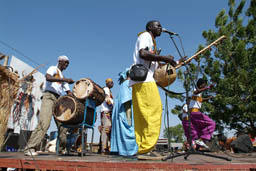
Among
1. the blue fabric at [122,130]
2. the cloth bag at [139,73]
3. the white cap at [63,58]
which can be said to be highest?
the white cap at [63,58]

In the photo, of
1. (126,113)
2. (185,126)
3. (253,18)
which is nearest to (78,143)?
(126,113)

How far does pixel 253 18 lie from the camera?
10125mm

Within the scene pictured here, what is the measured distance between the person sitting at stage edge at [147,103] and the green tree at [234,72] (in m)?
6.01

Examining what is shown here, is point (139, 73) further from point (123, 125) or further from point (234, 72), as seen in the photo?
point (234, 72)

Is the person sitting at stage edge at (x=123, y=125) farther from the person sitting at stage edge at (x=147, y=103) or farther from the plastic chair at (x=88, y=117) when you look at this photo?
the person sitting at stage edge at (x=147, y=103)

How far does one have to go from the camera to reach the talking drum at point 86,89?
4422mm

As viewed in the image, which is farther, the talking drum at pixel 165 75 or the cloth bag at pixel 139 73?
the talking drum at pixel 165 75

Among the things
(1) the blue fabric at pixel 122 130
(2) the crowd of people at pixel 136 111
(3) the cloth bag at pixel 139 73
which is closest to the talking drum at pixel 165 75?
(2) the crowd of people at pixel 136 111

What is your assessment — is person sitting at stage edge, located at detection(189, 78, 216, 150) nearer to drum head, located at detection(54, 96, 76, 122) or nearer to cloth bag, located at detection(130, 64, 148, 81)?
cloth bag, located at detection(130, 64, 148, 81)

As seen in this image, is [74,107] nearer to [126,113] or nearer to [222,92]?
[126,113]

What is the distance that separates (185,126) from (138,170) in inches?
167

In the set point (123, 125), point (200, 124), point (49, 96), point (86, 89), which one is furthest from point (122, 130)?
point (200, 124)

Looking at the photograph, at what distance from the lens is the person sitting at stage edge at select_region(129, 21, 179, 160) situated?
2.85 m

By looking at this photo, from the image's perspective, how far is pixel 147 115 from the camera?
2.89 metres
